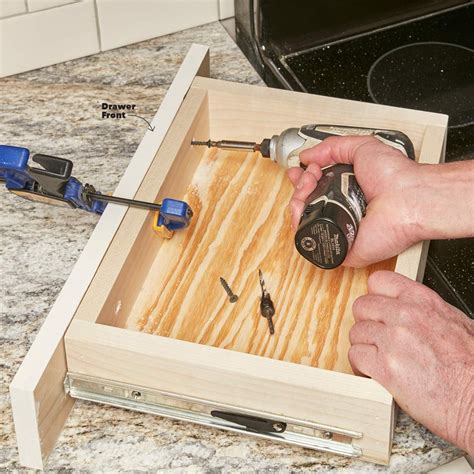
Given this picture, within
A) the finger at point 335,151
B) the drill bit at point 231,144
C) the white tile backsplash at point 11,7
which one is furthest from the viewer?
the white tile backsplash at point 11,7

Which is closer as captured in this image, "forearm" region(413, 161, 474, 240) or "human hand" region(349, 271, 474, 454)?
"human hand" region(349, 271, 474, 454)

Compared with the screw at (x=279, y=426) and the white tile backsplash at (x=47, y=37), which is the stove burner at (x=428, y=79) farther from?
the screw at (x=279, y=426)

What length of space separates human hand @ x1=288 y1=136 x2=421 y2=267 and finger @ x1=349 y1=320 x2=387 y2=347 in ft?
0.45

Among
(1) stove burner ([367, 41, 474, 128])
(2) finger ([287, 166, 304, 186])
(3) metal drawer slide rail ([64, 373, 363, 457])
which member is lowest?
(3) metal drawer slide rail ([64, 373, 363, 457])

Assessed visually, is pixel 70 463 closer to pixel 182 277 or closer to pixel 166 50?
pixel 182 277

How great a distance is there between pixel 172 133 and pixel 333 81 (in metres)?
0.42

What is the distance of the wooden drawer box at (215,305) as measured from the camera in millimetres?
1135

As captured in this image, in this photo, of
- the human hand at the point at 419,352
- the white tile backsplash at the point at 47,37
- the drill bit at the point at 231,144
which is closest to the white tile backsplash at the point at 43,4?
the white tile backsplash at the point at 47,37

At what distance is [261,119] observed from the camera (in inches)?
60.1

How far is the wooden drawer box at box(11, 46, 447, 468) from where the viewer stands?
1.13 meters

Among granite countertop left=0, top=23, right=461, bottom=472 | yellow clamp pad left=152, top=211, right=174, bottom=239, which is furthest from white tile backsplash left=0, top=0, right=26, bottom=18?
yellow clamp pad left=152, top=211, right=174, bottom=239

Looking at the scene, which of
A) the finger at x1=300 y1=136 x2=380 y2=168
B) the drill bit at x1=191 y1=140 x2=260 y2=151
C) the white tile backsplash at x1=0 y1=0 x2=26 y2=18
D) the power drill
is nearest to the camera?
the power drill

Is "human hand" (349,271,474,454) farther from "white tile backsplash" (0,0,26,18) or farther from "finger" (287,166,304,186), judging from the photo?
"white tile backsplash" (0,0,26,18)

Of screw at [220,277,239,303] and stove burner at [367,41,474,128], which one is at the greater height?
stove burner at [367,41,474,128]
